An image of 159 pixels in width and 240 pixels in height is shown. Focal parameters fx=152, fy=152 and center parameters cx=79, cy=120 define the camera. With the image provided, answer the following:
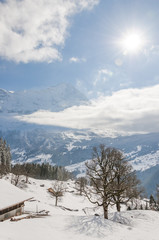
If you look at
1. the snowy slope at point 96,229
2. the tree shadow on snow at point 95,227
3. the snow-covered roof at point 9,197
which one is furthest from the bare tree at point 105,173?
the snow-covered roof at point 9,197

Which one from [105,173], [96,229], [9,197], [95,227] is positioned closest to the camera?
[96,229]

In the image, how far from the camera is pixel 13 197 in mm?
29516

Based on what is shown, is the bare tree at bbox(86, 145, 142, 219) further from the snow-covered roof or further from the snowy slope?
the snow-covered roof

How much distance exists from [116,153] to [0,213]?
22271mm

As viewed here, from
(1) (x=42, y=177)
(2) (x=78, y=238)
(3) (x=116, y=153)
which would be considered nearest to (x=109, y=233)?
(2) (x=78, y=238)

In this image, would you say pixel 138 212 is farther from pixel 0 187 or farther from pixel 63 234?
pixel 0 187

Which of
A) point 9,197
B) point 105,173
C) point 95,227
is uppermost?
point 105,173

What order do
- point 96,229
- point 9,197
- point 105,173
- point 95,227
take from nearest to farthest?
point 96,229 → point 95,227 → point 105,173 → point 9,197

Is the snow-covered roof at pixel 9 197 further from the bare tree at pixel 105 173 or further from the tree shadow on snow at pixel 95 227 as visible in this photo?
the bare tree at pixel 105 173

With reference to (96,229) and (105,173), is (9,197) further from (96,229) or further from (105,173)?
(105,173)

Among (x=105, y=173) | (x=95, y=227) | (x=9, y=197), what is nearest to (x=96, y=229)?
(x=95, y=227)

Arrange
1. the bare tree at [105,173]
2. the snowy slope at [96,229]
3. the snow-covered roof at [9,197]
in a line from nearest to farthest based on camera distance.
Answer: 1. the snowy slope at [96,229]
2. the bare tree at [105,173]
3. the snow-covered roof at [9,197]

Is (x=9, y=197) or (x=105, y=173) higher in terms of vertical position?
(x=105, y=173)

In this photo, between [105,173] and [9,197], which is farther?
[9,197]
